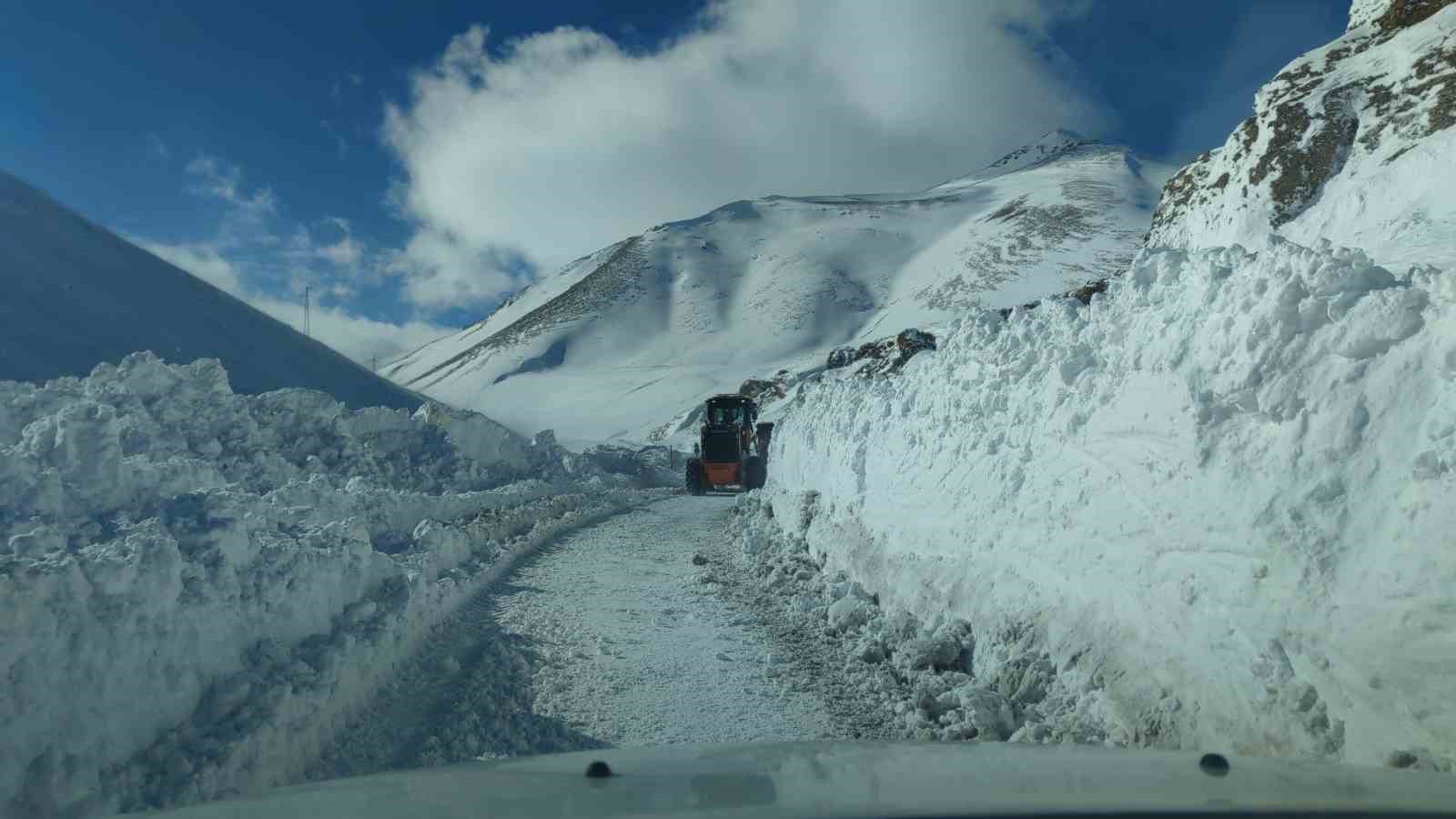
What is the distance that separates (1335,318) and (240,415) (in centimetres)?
1824

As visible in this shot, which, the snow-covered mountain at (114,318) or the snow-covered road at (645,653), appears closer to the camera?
the snow-covered road at (645,653)

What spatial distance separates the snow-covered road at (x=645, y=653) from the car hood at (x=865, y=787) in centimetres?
273

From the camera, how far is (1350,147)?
64.0 feet

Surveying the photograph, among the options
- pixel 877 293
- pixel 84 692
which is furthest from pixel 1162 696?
pixel 877 293

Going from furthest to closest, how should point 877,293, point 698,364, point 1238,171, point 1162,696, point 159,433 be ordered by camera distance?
1. point 877,293
2. point 698,364
3. point 1238,171
4. point 159,433
5. point 1162,696

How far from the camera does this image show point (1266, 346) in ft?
16.7

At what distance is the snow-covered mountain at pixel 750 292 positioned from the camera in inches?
4309

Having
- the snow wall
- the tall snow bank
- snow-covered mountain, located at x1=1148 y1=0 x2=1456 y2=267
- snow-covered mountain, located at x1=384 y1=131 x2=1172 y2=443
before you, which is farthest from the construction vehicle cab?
snow-covered mountain, located at x1=384 y1=131 x2=1172 y2=443

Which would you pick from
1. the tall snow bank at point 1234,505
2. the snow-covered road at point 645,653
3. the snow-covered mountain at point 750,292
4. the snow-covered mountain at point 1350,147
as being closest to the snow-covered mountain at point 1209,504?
the tall snow bank at point 1234,505

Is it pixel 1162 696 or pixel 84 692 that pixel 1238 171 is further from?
pixel 84 692

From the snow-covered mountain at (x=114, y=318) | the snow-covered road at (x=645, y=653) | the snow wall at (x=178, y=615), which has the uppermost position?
the snow-covered mountain at (x=114, y=318)

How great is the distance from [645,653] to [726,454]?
65.3 feet

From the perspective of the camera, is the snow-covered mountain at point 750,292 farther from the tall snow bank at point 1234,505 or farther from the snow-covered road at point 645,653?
the tall snow bank at point 1234,505

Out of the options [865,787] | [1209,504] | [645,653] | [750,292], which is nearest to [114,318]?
[645,653]
